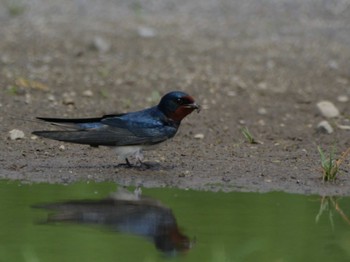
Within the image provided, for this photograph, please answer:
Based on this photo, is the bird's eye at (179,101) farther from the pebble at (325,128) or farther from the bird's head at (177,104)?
the pebble at (325,128)

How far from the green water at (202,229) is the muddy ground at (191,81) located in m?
0.36

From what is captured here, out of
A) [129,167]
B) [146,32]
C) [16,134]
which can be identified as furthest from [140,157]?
[146,32]

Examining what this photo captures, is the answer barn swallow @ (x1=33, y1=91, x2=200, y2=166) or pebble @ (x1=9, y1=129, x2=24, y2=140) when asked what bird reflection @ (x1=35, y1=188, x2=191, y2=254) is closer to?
barn swallow @ (x1=33, y1=91, x2=200, y2=166)

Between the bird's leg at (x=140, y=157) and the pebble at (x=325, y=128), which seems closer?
the bird's leg at (x=140, y=157)

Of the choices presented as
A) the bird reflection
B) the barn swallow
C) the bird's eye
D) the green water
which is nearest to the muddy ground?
the barn swallow

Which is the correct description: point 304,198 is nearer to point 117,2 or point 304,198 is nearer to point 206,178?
point 206,178

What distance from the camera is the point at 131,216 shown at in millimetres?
6852

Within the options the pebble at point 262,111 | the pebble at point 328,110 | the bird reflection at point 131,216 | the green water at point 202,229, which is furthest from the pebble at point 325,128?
the bird reflection at point 131,216

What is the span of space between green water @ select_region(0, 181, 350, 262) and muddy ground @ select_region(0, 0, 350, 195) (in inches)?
14.3

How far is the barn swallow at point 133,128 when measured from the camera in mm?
8102

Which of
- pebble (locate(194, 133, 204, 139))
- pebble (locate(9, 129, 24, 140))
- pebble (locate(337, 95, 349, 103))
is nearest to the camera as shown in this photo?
pebble (locate(9, 129, 24, 140))

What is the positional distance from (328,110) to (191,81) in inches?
65.3

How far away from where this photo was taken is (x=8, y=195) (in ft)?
24.2

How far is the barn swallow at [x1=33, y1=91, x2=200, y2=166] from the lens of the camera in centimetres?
810
